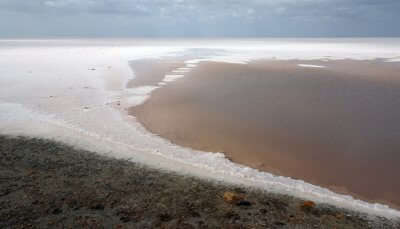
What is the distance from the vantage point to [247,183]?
536 centimetres

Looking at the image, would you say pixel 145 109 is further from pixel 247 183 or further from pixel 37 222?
pixel 37 222

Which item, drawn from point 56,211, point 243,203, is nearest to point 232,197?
point 243,203

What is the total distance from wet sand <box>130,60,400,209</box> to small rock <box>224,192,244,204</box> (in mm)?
1720

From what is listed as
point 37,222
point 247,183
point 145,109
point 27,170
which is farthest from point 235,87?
point 37,222

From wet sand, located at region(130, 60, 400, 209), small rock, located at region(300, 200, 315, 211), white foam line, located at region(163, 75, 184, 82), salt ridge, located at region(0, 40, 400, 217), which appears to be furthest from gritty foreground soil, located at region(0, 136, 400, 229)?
white foam line, located at region(163, 75, 184, 82)

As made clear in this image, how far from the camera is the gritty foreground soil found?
4.03 meters

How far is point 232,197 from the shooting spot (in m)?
4.65

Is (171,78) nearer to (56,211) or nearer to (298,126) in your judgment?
(298,126)

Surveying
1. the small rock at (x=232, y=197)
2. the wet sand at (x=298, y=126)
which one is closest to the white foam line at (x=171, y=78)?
the wet sand at (x=298, y=126)

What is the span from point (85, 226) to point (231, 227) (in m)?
1.88

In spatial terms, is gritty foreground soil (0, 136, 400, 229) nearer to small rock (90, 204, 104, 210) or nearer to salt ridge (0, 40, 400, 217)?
small rock (90, 204, 104, 210)

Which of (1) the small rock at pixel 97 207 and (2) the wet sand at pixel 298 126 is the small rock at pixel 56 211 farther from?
(2) the wet sand at pixel 298 126

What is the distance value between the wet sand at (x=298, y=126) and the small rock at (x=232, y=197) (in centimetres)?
172

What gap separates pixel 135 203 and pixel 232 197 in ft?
4.80
